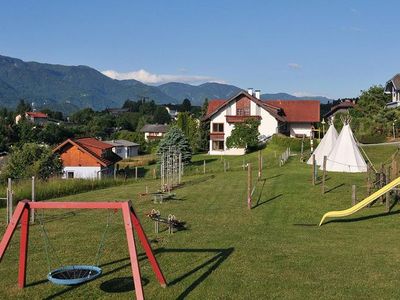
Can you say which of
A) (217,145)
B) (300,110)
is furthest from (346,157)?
(300,110)

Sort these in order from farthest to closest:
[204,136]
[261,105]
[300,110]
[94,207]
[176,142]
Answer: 1. [204,136]
2. [300,110]
3. [261,105]
4. [176,142]
5. [94,207]

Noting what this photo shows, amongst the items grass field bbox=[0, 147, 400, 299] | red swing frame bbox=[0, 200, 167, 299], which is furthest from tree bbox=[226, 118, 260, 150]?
red swing frame bbox=[0, 200, 167, 299]

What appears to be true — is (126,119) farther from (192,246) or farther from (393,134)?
(192,246)

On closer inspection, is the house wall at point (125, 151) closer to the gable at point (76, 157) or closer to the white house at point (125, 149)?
the white house at point (125, 149)

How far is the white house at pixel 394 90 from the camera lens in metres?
62.7

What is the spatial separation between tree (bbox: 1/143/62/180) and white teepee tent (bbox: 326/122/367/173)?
23577 mm

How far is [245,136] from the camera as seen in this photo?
65.0m

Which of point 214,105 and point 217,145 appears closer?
point 217,145

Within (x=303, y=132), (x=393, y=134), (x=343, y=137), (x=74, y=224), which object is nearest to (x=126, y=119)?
(x=303, y=132)

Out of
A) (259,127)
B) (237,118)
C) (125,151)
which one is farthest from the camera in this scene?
(125,151)

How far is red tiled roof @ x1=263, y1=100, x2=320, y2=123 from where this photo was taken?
237 ft

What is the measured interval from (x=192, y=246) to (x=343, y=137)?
74.0 feet

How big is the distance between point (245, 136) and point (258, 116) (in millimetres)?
4932

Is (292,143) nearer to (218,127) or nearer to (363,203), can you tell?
(218,127)
